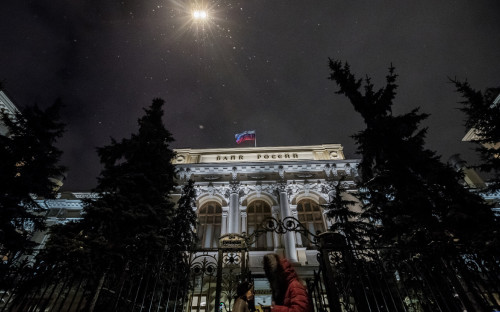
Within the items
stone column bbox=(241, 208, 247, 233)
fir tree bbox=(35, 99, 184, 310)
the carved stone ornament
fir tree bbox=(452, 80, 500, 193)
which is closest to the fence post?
fir tree bbox=(35, 99, 184, 310)

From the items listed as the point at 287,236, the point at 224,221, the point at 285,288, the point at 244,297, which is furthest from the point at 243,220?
the point at 244,297

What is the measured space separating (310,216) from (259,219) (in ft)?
12.4

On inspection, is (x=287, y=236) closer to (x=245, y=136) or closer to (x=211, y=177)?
(x=211, y=177)

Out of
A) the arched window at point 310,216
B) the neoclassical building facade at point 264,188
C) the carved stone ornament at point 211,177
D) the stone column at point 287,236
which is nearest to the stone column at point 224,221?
the neoclassical building facade at point 264,188

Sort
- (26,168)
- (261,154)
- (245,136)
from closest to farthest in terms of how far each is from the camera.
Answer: (26,168) < (245,136) < (261,154)

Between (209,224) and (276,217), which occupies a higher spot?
(276,217)

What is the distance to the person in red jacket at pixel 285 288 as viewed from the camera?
3.10 m

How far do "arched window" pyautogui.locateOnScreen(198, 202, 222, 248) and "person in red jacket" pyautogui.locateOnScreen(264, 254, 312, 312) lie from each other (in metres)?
13.1

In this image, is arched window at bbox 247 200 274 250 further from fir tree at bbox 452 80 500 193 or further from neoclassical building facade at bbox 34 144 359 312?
fir tree at bbox 452 80 500 193

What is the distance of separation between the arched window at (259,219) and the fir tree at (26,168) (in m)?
11.4

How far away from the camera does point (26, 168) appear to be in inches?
396

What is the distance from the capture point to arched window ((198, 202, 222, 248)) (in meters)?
16.1

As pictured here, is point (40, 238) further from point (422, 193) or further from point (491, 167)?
point (491, 167)

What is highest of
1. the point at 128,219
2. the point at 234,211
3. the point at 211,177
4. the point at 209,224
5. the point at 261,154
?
the point at 261,154
